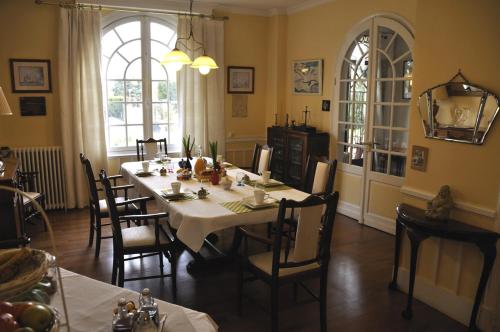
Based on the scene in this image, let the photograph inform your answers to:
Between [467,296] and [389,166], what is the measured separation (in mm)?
1960

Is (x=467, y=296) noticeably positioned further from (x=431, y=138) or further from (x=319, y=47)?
(x=319, y=47)

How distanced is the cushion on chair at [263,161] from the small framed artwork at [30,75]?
9.57 feet

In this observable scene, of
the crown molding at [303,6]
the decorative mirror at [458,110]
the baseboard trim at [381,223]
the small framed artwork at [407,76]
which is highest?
the crown molding at [303,6]

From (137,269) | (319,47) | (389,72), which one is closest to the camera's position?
(137,269)

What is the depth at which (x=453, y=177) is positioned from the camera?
2852 millimetres

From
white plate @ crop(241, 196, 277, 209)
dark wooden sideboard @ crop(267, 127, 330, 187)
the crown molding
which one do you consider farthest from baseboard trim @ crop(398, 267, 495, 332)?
the crown molding

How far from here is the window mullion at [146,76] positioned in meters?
5.65

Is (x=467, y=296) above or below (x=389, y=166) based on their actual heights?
below

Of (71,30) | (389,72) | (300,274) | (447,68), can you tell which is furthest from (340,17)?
(300,274)

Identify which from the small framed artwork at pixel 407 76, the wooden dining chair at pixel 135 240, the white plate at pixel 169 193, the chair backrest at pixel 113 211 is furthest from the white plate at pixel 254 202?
the small framed artwork at pixel 407 76

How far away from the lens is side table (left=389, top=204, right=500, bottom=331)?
2.56 metres

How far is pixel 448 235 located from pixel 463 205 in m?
0.26

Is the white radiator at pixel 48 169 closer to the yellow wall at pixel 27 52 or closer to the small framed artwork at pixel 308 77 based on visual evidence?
the yellow wall at pixel 27 52

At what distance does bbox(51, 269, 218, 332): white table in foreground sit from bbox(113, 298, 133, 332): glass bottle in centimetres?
6
